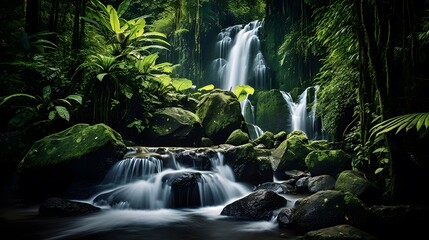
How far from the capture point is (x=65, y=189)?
548 centimetres

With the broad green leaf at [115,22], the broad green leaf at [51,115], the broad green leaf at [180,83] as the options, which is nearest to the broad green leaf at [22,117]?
the broad green leaf at [51,115]

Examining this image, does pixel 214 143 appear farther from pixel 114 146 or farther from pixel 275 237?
pixel 275 237

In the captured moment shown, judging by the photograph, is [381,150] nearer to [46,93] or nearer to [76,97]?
[76,97]

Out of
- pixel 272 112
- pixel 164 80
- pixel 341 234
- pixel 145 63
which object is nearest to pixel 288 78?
pixel 272 112

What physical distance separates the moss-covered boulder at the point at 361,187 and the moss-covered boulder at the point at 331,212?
44cm

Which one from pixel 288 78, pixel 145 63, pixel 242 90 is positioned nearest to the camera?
pixel 145 63

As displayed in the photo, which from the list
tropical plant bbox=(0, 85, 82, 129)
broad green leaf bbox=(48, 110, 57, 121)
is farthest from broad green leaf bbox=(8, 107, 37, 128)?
broad green leaf bbox=(48, 110, 57, 121)

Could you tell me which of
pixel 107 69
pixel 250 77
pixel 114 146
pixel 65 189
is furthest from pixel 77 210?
pixel 250 77

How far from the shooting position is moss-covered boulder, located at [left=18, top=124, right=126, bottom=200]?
532 centimetres

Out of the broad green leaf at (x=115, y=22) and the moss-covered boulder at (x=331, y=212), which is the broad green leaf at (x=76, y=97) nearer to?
the broad green leaf at (x=115, y=22)

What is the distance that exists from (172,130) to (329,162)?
4.47m

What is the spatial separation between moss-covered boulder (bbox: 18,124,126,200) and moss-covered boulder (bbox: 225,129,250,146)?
12.7 ft

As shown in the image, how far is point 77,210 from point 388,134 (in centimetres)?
472

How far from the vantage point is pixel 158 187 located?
213 inches
